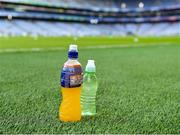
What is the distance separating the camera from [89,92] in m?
2.42

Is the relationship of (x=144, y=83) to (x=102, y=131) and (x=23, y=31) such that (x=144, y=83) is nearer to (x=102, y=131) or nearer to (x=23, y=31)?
(x=102, y=131)

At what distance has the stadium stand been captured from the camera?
152 feet

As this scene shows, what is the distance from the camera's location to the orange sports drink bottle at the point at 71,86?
1.93 metres

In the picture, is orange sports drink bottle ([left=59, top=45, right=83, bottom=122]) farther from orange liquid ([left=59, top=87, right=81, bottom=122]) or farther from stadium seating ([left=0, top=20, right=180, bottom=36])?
stadium seating ([left=0, top=20, right=180, bottom=36])

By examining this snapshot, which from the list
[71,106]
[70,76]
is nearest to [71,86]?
[70,76]

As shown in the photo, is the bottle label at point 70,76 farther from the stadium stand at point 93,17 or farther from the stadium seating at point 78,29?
the stadium stand at point 93,17

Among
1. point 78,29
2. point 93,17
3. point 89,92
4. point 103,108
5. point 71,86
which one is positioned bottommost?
point 103,108

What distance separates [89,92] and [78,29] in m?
47.2

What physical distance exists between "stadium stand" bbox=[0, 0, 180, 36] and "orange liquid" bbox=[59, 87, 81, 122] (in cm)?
4128

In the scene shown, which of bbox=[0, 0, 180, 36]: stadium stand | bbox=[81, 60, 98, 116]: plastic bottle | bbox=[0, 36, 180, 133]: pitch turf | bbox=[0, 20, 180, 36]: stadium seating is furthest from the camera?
bbox=[0, 0, 180, 36]: stadium stand

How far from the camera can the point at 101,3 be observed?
55.9m

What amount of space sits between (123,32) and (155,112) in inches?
2067

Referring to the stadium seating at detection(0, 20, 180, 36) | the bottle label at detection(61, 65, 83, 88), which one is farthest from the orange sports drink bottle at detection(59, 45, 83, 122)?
the stadium seating at detection(0, 20, 180, 36)

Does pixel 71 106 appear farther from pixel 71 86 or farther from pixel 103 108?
pixel 103 108
